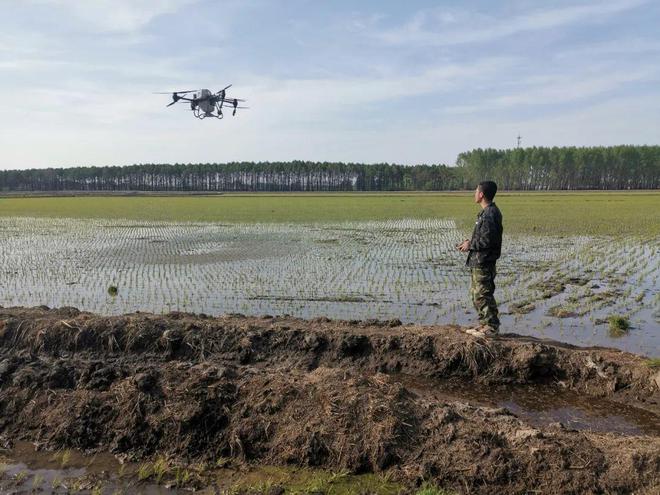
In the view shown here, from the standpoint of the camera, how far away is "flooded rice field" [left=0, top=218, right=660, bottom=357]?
981 cm

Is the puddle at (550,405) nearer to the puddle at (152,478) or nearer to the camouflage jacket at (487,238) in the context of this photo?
the camouflage jacket at (487,238)

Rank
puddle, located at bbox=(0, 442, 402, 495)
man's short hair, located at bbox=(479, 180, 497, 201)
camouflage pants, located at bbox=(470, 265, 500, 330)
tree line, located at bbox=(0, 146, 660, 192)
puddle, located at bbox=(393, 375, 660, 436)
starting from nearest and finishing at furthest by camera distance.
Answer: puddle, located at bbox=(0, 442, 402, 495) < puddle, located at bbox=(393, 375, 660, 436) < man's short hair, located at bbox=(479, 180, 497, 201) < camouflage pants, located at bbox=(470, 265, 500, 330) < tree line, located at bbox=(0, 146, 660, 192)

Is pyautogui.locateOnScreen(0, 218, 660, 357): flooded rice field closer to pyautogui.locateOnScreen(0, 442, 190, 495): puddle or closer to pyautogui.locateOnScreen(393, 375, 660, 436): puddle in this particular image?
pyautogui.locateOnScreen(393, 375, 660, 436): puddle

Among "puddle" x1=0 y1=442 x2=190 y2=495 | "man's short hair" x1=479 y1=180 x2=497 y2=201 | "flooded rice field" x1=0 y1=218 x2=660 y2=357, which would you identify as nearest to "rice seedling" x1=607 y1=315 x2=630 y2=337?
"flooded rice field" x1=0 y1=218 x2=660 y2=357

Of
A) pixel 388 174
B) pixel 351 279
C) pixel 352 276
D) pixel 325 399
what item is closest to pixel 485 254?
pixel 325 399

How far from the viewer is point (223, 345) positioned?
7.32 meters

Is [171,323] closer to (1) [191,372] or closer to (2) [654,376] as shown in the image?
(1) [191,372]

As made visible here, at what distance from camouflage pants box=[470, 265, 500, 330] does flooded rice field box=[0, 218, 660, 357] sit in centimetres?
167

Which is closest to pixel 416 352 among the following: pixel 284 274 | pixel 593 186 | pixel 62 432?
pixel 62 432

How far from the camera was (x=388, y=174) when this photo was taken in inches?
4525

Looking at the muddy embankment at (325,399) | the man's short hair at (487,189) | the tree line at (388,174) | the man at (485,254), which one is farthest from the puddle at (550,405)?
the tree line at (388,174)

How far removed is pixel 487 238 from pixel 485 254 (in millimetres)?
230

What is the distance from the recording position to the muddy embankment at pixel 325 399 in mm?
4273

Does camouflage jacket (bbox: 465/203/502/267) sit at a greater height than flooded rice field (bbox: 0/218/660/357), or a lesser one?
greater
